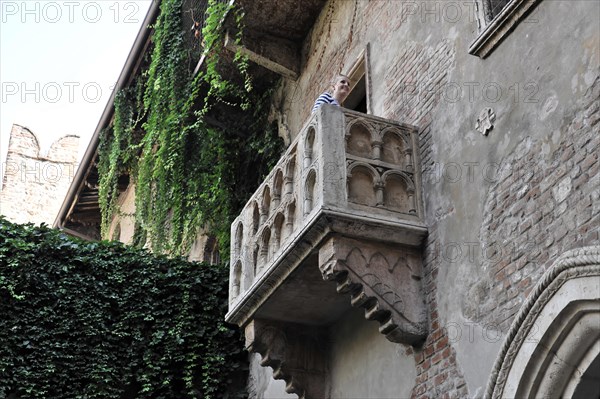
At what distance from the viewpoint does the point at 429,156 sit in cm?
734

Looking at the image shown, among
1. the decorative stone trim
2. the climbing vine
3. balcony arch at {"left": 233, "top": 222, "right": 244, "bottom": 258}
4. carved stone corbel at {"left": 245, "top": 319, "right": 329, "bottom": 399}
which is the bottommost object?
carved stone corbel at {"left": 245, "top": 319, "right": 329, "bottom": 399}

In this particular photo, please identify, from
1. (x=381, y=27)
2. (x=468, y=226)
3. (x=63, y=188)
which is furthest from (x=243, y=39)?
(x=63, y=188)

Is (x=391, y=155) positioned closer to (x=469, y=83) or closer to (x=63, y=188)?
(x=469, y=83)

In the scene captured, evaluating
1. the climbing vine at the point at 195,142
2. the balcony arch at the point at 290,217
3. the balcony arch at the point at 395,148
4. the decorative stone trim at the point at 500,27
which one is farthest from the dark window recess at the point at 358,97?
the decorative stone trim at the point at 500,27

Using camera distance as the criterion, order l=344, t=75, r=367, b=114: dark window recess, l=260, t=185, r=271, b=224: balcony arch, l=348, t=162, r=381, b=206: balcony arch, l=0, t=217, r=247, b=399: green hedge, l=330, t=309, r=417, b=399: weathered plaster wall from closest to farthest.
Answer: l=348, t=162, r=381, b=206: balcony arch < l=330, t=309, r=417, b=399: weathered plaster wall < l=260, t=185, r=271, b=224: balcony arch < l=344, t=75, r=367, b=114: dark window recess < l=0, t=217, r=247, b=399: green hedge

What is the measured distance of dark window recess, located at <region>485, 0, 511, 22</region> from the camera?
6.90m

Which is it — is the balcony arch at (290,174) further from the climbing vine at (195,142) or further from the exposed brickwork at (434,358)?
the climbing vine at (195,142)

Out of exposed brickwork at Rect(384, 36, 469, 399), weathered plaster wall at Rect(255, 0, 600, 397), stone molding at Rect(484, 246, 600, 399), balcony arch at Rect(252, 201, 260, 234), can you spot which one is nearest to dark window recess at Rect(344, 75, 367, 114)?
exposed brickwork at Rect(384, 36, 469, 399)

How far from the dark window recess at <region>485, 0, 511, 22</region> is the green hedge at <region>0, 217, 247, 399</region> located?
5.52 meters

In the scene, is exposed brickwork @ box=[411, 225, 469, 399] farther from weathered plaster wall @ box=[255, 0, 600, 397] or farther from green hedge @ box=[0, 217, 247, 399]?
green hedge @ box=[0, 217, 247, 399]

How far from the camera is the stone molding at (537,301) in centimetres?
503

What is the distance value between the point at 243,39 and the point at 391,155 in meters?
4.12

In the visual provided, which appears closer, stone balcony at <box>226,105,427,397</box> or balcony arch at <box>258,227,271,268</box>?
stone balcony at <box>226,105,427,397</box>

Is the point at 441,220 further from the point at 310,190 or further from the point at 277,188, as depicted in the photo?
the point at 277,188
